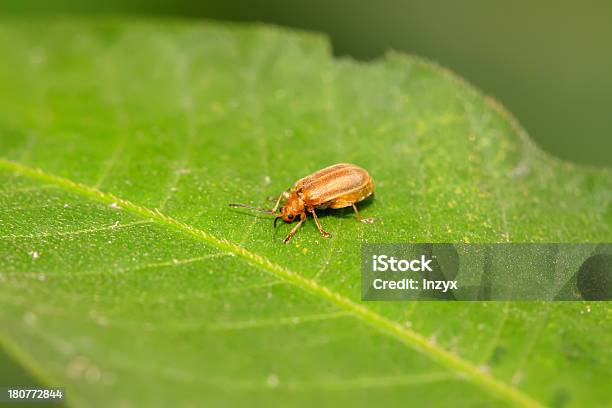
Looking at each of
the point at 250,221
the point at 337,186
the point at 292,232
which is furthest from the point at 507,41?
the point at 250,221

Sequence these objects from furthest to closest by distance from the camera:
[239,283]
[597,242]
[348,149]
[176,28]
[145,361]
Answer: [176,28] → [348,149] → [597,242] → [239,283] → [145,361]

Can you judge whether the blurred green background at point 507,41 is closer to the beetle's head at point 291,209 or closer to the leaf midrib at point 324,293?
the leaf midrib at point 324,293

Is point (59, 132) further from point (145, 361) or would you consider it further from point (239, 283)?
point (145, 361)

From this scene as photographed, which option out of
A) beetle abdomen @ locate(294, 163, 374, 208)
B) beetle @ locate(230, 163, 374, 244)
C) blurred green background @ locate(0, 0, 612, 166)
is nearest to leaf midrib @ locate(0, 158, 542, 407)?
beetle @ locate(230, 163, 374, 244)

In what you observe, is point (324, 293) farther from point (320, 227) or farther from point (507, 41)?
point (507, 41)

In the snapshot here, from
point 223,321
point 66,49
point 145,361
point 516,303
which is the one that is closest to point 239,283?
point 223,321
